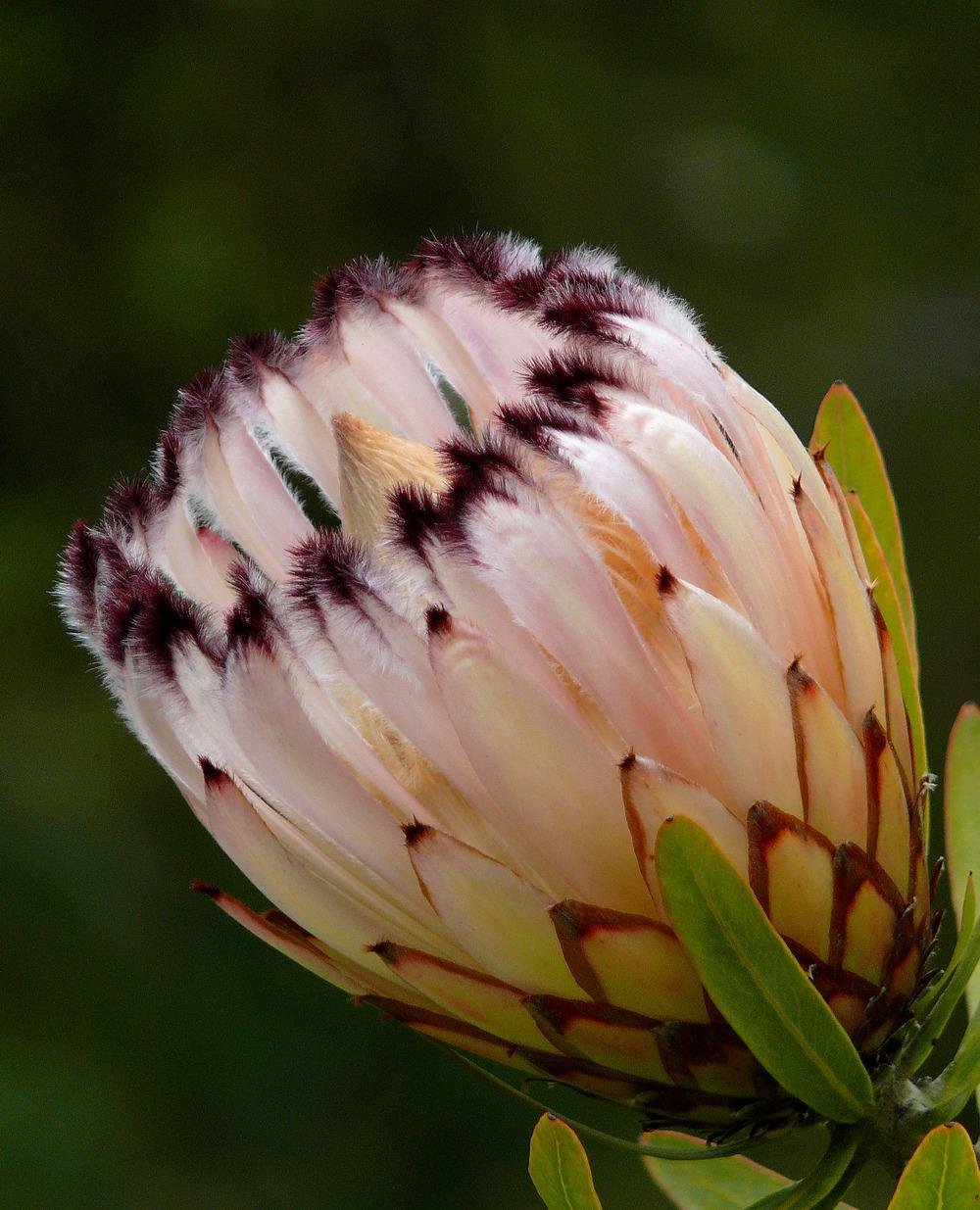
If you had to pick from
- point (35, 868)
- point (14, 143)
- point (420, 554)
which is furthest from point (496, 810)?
point (14, 143)

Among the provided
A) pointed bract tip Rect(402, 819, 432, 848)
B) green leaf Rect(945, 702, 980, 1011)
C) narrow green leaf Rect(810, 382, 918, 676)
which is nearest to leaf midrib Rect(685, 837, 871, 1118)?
pointed bract tip Rect(402, 819, 432, 848)

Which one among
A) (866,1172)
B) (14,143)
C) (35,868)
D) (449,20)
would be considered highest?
(14,143)

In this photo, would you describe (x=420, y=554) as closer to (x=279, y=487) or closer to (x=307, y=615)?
(x=307, y=615)

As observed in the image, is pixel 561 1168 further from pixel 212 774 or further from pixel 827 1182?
pixel 212 774

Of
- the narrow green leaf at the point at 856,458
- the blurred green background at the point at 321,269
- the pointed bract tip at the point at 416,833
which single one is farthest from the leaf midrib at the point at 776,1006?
the blurred green background at the point at 321,269

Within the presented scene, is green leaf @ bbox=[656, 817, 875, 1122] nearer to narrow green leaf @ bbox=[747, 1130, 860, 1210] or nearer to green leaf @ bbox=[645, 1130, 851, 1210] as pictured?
narrow green leaf @ bbox=[747, 1130, 860, 1210]

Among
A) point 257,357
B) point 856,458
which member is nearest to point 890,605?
point 856,458
